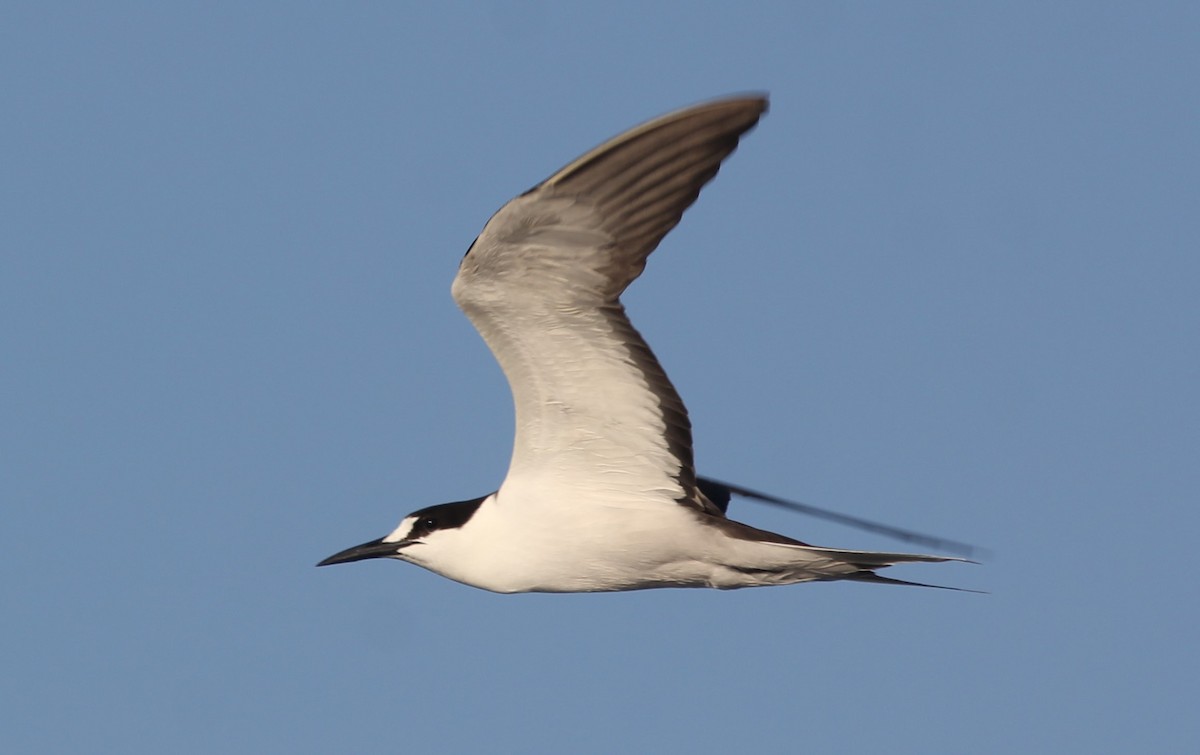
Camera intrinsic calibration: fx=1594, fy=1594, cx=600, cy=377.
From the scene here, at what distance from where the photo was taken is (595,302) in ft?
27.0

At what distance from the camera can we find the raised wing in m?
7.31

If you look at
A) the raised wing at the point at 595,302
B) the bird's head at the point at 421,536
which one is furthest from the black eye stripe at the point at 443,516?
the raised wing at the point at 595,302

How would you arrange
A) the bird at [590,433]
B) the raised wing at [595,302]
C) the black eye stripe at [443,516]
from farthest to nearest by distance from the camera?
the black eye stripe at [443,516], the bird at [590,433], the raised wing at [595,302]

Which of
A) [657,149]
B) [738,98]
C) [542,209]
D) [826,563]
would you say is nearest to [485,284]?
[542,209]

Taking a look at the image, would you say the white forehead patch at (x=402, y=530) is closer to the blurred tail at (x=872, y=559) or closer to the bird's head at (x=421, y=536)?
the bird's head at (x=421, y=536)

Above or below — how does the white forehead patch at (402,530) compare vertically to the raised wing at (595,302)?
below

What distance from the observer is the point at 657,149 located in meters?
7.30

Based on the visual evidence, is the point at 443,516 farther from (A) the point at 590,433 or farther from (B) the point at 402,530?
(A) the point at 590,433

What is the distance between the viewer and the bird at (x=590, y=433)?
7.64 meters

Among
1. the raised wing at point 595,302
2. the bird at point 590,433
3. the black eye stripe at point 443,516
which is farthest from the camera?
the black eye stripe at point 443,516

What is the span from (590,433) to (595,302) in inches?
45.0

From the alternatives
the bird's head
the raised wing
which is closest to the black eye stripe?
the bird's head

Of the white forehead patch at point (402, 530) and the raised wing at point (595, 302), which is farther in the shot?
the white forehead patch at point (402, 530)

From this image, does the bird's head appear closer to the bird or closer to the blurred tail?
the bird
